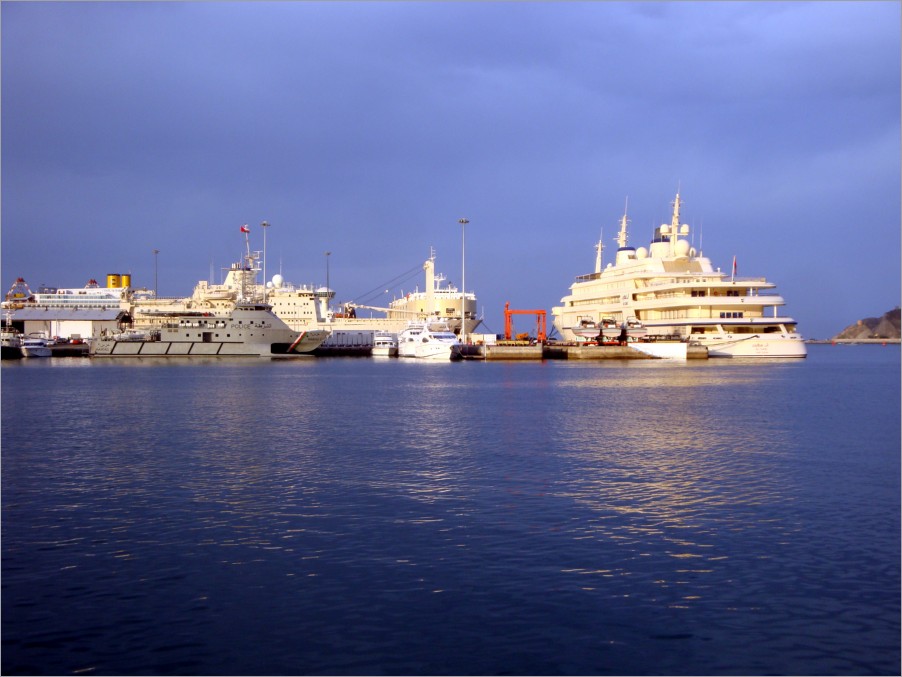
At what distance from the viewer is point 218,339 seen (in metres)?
88.8

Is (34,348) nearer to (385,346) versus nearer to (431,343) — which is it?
(385,346)

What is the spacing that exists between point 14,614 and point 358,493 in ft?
25.1

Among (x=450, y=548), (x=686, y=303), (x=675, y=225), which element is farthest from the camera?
(x=675, y=225)

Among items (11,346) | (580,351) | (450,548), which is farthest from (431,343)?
(450,548)

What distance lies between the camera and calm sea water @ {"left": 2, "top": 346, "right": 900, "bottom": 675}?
30.8 feet

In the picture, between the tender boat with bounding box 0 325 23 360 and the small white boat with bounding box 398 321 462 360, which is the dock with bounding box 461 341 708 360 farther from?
the tender boat with bounding box 0 325 23 360

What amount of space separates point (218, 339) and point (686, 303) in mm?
49033

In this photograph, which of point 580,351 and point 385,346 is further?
point 385,346

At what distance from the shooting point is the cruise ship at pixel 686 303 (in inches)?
3140

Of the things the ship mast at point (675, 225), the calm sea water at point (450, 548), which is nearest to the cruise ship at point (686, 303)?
the ship mast at point (675, 225)

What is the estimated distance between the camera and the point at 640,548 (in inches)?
519

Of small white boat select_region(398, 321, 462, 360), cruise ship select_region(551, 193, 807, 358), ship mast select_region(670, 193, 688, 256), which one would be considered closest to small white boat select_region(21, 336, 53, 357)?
small white boat select_region(398, 321, 462, 360)

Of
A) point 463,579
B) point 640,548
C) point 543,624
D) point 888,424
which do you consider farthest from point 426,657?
point 888,424

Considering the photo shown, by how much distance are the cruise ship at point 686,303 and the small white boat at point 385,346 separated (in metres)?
21.8
